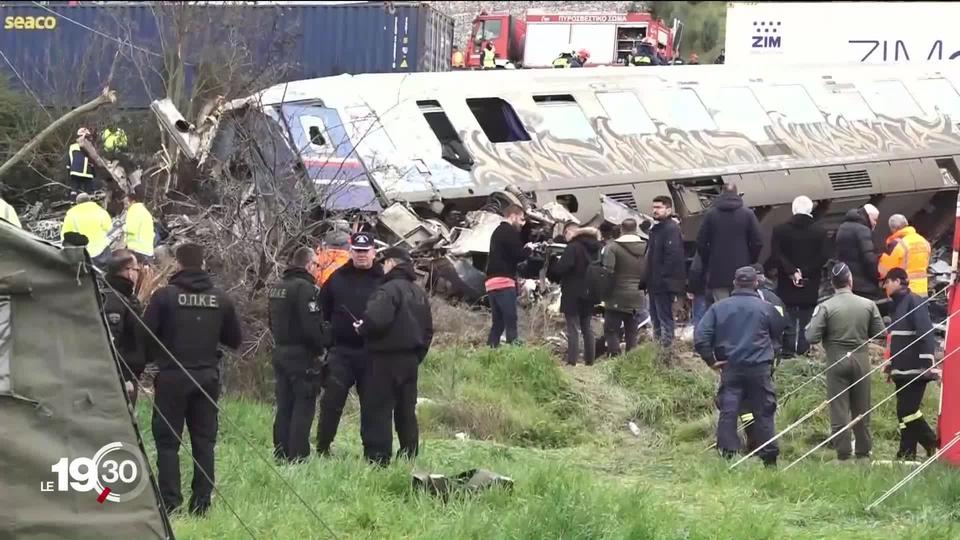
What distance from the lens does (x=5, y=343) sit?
6742mm

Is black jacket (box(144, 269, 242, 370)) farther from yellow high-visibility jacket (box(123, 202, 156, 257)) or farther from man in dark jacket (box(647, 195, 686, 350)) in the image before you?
man in dark jacket (box(647, 195, 686, 350))

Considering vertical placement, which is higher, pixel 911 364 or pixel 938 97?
pixel 938 97

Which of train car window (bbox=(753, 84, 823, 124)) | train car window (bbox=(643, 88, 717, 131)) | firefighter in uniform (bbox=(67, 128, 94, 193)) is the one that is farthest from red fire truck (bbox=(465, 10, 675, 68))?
firefighter in uniform (bbox=(67, 128, 94, 193))

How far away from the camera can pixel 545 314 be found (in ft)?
53.2

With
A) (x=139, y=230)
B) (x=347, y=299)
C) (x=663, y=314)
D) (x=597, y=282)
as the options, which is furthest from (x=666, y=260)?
(x=139, y=230)

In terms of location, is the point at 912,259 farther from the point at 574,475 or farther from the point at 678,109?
the point at 574,475

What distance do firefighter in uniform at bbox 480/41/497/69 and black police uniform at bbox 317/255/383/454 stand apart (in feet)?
56.3

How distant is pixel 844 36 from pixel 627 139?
27.1 ft

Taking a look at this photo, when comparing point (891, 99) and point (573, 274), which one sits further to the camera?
point (891, 99)

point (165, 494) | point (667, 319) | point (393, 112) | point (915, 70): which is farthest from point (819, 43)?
point (165, 494)

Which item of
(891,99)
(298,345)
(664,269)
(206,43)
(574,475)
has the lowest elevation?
(574,475)

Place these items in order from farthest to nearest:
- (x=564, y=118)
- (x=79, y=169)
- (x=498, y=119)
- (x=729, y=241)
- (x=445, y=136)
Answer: (x=564, y=118), (x=498, y=119), (x=79, y=169), (x=445, y=136), (x=729, y=241)

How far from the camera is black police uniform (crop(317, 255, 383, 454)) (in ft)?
33.9

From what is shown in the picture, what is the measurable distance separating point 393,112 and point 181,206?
2732 mm
